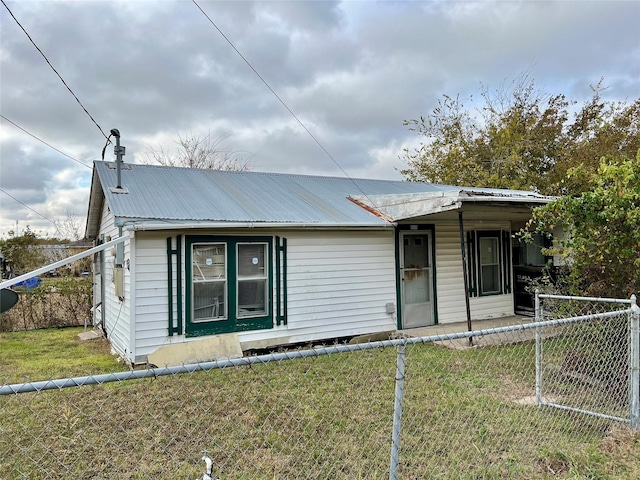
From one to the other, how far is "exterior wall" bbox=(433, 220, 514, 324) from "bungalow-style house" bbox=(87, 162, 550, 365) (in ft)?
0.10

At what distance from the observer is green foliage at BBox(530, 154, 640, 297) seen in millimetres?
4410

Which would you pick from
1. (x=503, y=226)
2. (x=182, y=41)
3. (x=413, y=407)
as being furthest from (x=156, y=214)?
Result: (x=503, y=226)

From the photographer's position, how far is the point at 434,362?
6.44m

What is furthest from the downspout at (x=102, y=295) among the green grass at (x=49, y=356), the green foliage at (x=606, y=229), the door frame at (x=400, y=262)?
the green foliage at (x=606, y=229)

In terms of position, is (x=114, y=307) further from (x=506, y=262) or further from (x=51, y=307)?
(x=506, y=262)

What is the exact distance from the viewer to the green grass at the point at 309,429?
10.5 feet

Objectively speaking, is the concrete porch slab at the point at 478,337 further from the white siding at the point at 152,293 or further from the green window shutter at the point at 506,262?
the white siding at the point at 152,293

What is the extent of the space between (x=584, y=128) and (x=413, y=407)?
2056 cm

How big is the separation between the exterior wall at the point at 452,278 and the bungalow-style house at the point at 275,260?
32 millimetres

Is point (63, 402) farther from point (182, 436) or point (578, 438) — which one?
point (578, 438)

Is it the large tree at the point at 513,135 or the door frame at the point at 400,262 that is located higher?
the large tree at the point at 513,135

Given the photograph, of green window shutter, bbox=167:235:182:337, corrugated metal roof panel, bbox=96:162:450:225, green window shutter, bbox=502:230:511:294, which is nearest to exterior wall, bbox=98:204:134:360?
green window shutter, bbox=167:235:182:337

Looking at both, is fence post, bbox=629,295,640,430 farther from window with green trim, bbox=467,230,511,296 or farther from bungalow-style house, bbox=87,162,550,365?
window with green trim, bbox=467,230,511,296

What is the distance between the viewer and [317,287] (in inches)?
314
